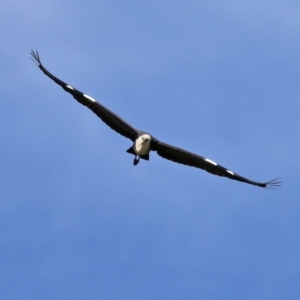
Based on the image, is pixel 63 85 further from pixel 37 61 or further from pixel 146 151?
pixel 146 151

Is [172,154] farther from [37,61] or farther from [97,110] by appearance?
[37,61]

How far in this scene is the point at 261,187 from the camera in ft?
120

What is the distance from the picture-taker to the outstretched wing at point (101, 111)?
36.3 metres

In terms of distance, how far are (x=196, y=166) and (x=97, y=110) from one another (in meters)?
4.58

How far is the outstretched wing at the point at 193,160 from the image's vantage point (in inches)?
1438

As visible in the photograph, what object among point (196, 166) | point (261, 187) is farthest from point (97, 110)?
point (261, 187)

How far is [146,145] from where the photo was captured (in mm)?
35688

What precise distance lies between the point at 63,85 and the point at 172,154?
5140mm

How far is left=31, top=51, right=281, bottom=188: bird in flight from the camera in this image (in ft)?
118

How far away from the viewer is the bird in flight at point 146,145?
3597cm

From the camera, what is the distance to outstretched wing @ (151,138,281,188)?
3653cm

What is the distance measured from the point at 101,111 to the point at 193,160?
417cm

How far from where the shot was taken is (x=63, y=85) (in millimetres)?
36875

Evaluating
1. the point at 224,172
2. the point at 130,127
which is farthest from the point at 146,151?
the point at 224,172
